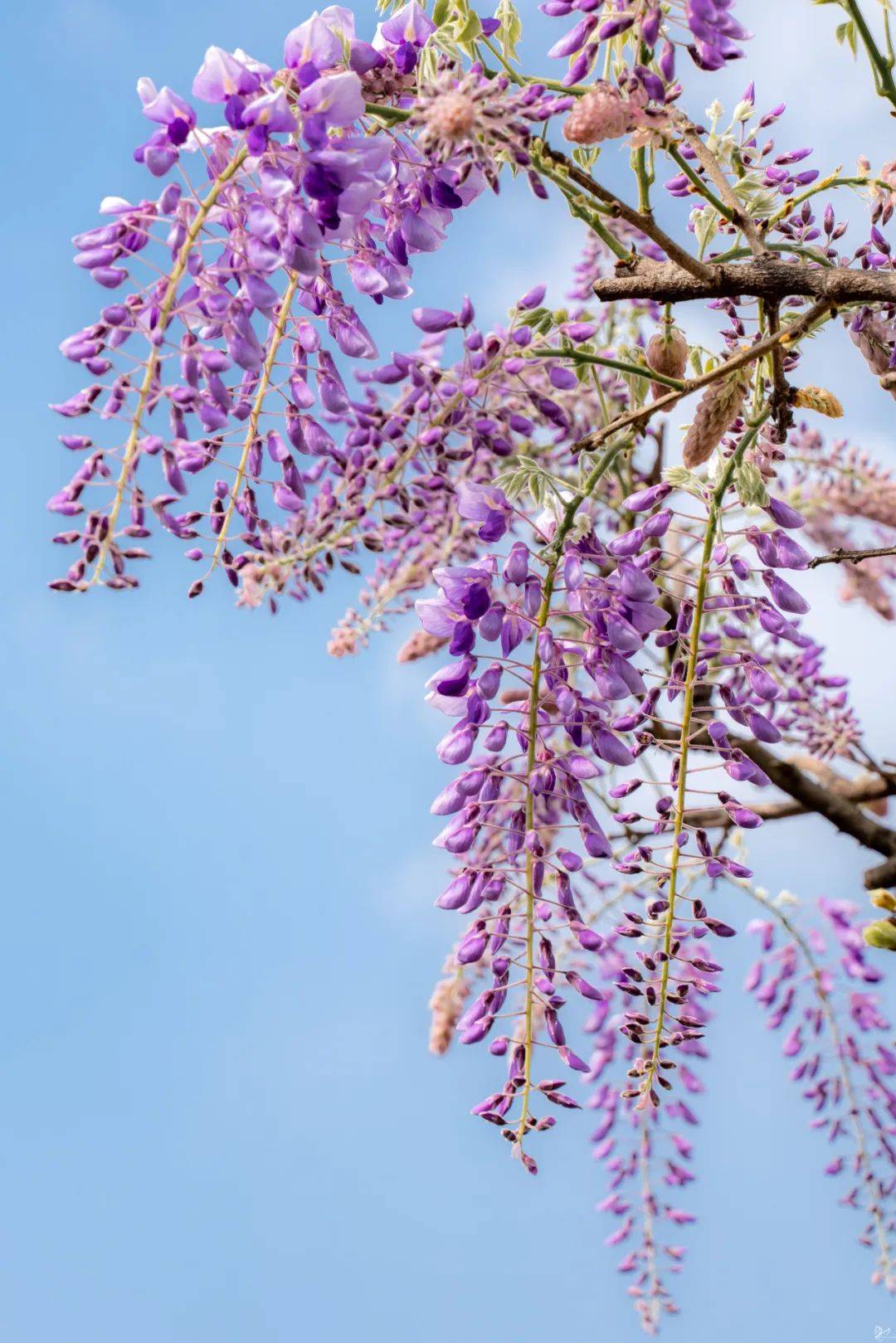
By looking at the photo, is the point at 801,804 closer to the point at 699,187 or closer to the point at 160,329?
the point at 699,187

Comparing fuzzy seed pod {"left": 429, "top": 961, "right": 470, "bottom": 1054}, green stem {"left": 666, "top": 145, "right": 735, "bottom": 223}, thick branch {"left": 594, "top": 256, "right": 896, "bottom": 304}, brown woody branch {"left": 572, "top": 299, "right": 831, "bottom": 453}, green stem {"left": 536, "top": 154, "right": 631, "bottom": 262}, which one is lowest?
fuzzy seed pod {"left": 429, "top": 961, "right": 470, "bottom": 1054}

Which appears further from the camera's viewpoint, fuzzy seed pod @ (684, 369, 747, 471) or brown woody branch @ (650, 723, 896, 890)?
Result: brown woody branch @ (650, 723, 896, 890)

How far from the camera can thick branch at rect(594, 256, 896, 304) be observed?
1.30 meters

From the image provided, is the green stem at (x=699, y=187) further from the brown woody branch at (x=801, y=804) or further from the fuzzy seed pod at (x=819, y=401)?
the brown woody branch at (x=801, y=804)

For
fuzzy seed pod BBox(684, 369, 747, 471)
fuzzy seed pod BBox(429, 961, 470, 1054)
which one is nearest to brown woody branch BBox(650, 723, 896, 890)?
fuzzy seed pod BBox(429, 961, 470, 1054)

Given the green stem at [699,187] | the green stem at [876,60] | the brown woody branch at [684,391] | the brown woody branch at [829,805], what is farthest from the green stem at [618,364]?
the brown woody branch at [829,805]

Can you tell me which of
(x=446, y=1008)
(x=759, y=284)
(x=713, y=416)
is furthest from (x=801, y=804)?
(x=759, y=284)

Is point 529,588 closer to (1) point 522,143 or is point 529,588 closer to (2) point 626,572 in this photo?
(2) point 626,572

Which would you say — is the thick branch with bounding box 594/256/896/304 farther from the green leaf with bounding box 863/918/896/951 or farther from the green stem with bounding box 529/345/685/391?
the green leaf with bounding box 863/918/896/951

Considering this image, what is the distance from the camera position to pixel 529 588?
4.25ft

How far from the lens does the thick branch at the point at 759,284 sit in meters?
1.30

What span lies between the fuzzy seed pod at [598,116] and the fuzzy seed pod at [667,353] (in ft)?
0.76

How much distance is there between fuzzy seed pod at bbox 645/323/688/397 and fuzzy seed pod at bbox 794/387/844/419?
0.21m

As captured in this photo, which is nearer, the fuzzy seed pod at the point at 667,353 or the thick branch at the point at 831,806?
the fuzzy seed pod at the point at 667,353
